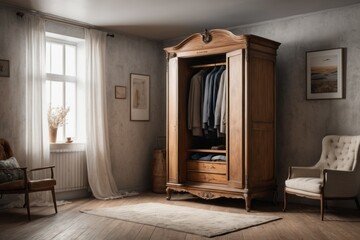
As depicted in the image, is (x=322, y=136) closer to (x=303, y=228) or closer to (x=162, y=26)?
(x=303, y=228)

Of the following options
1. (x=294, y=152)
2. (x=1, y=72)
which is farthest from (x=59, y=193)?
(x=294, y=152)

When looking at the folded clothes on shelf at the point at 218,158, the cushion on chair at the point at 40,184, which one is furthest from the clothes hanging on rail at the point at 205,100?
the cushion on chair at the point at 40,184

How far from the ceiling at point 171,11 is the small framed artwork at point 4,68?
0.79 metres

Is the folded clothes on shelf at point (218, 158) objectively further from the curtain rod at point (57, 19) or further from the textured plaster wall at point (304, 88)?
the curtain rod at point (57, 19)

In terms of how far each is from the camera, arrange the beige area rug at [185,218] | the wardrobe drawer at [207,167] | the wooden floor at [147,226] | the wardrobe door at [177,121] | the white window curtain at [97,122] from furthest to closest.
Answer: the white window curtain at [97,122] → the wardrobe door at [177,121] → the wardrobe drawer at [207,167] → the beige area rug at [185,218] → the wooden floor at [147,226]

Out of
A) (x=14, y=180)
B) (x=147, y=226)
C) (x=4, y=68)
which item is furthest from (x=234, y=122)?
(x=4, y=68)

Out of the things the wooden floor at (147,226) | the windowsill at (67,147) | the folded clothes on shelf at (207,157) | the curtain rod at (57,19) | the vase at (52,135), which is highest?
the curtain rod at (57,19)

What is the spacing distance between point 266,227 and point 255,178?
4.05ft

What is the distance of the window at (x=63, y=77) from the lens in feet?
22.4

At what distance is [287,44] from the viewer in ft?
21.9

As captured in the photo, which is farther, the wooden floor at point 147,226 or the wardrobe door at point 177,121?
the wardrobe door at point 177,121

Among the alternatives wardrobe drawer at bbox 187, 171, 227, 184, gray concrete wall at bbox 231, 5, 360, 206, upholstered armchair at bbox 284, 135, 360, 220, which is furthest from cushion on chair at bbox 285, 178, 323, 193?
wardrobe drawer at bbox 187, 171, 227, 184

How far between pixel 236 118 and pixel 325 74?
1421mm

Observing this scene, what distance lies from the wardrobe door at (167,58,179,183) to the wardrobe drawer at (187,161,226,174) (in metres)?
0.23
